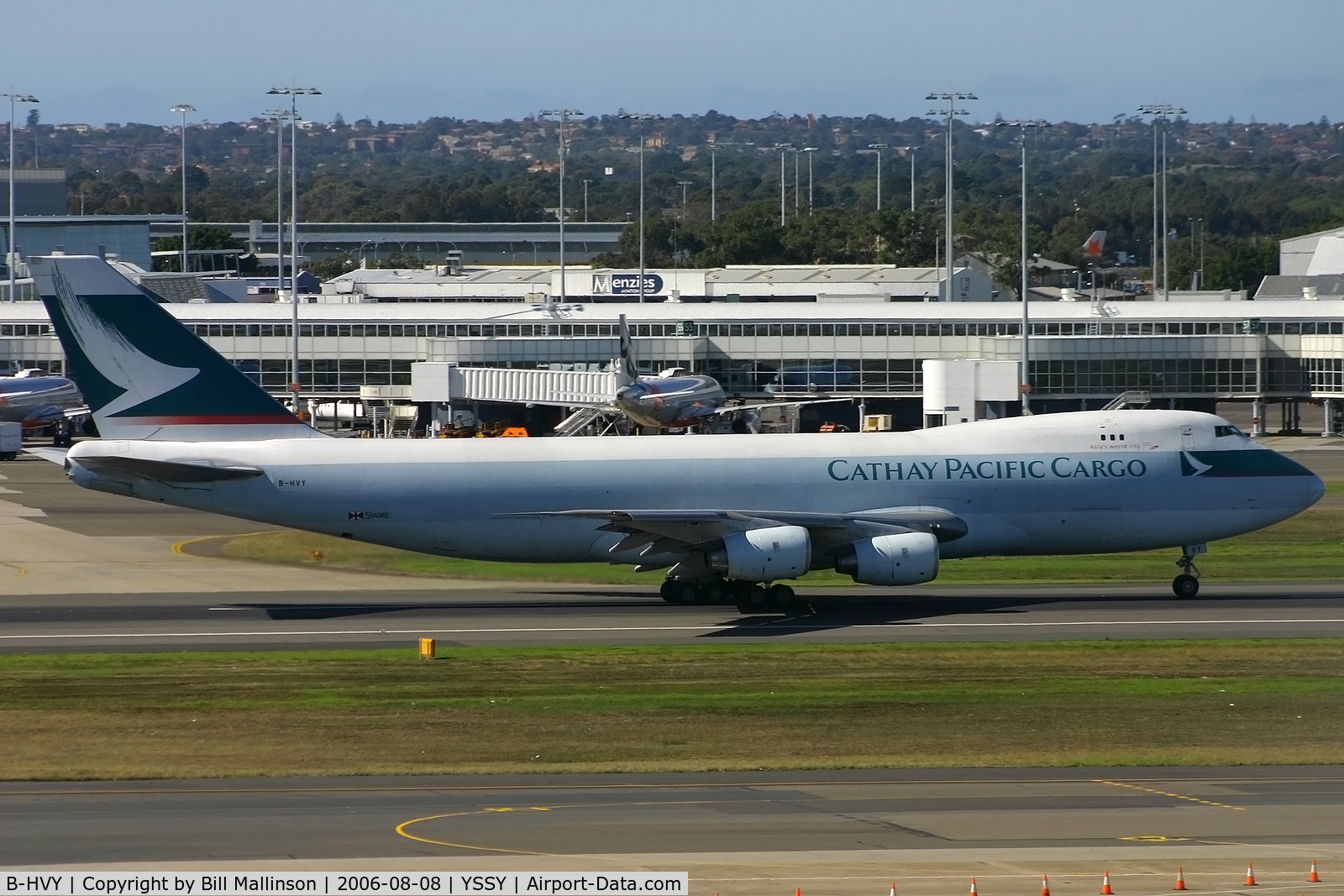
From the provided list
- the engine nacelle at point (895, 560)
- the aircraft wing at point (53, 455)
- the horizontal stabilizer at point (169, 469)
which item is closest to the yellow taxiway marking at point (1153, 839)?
the engine nacelle at point (895, 560)

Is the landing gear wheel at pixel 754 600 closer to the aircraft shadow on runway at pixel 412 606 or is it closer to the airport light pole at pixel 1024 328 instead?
the aircraft shadow on runway at pixel 412 606

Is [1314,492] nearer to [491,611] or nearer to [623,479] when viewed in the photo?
[623,479]

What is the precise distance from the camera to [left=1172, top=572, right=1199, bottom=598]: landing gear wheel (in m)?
44.5

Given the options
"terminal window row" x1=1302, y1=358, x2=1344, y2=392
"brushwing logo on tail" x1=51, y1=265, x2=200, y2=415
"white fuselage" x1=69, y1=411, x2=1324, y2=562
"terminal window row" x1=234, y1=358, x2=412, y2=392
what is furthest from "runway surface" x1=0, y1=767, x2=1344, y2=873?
"terminal window row" x1=234, y1=358, x2=412, y2=392

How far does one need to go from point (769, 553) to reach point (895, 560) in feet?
10.4

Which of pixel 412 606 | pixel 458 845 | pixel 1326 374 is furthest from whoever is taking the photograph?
pixel 1326 374

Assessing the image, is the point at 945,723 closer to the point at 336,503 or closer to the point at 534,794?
the point at 534,794

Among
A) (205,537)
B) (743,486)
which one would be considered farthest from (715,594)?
(205,537)

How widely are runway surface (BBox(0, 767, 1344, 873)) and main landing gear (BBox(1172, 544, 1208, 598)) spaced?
59.3ft

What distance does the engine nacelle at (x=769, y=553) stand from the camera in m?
41.7

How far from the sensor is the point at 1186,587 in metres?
44.5

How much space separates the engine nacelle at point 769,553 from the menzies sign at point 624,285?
4155 inches

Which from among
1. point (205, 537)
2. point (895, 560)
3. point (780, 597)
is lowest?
point (205, 537)

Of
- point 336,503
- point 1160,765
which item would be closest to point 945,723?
point 1160,765
